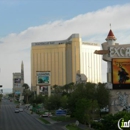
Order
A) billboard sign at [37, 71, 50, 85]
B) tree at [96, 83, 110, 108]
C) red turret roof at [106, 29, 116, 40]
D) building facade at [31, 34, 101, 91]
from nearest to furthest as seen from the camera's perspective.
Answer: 1. tree at [96, 83, 110, 108]
2. red turret roof at [106, 29, 116, 40]
3. billboard sign at [37, 71, 50, 85]
4. building facade at [31, 34, 101, 91]

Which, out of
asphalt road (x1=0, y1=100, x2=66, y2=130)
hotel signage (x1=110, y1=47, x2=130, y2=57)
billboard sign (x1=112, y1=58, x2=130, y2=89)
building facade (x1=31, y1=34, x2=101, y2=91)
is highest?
building facade (x1=31, y1=34, x2=101, y2=91)

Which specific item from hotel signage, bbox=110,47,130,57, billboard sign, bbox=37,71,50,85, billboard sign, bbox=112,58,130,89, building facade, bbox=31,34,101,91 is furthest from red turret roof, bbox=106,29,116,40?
building facade, bbox=31,34,101,91

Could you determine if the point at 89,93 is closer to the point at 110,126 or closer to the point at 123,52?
the point at 123,52

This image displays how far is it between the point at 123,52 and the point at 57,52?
129 m

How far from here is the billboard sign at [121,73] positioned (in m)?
64.4

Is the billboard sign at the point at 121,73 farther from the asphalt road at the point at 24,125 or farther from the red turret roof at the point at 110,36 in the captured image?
the asphalt road at the point at 24,125

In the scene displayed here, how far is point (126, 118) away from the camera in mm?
36969

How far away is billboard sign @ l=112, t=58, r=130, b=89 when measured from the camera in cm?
6444

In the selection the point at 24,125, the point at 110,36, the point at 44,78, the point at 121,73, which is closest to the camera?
the point at 24,125

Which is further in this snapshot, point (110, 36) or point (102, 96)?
point (110, 36)

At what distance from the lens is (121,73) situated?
64500mm

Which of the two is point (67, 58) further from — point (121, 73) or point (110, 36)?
point (121, 73)

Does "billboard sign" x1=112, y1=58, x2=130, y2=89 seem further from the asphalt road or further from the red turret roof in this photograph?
the asphalt road

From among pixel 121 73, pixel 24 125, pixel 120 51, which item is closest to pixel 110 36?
pixel 120 51
